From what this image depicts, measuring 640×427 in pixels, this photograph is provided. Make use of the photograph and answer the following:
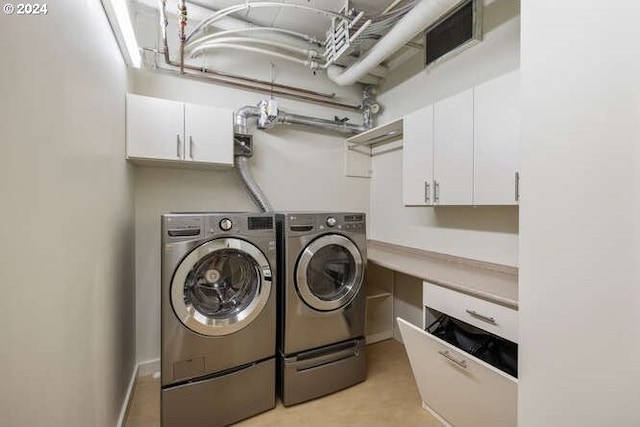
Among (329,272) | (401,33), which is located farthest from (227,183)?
(401,33)

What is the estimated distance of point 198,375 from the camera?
5.24 feet

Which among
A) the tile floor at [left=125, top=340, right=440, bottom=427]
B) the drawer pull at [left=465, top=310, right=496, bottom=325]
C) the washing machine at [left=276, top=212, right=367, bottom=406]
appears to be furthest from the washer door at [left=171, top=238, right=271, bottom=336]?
the drawer pull at [left=465, top=310, right=496, bottom=325]

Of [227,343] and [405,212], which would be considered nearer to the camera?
[227,343]

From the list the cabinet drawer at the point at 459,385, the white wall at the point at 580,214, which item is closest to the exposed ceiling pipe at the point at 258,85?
the white wall at the point at 580,214

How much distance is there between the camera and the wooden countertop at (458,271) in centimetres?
141

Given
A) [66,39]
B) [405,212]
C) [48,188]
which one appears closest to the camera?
[48,188]

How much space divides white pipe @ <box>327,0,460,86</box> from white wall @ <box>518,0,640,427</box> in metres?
0.83

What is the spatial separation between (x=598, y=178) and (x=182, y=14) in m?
2.19

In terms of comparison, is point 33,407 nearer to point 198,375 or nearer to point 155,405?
point 198,375

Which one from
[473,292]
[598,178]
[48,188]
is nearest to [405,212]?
[473,292]

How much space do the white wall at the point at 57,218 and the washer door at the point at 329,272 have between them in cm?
108

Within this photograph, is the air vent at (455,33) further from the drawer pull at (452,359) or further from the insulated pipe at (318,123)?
the drawer pull at (452,359)

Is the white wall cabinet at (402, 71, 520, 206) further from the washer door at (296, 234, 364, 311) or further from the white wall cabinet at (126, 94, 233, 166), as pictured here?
the white wall cabinet at (126, 94, 233, 166)

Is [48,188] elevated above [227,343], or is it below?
above
